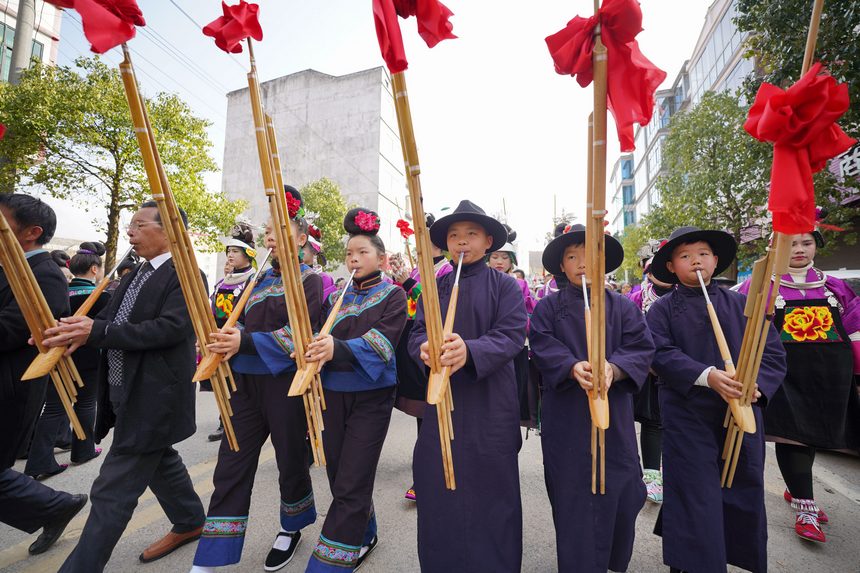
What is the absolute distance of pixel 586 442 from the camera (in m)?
2.12

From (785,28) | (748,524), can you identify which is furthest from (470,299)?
(785,28)

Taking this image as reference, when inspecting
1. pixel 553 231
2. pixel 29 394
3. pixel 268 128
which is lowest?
pixel 29 394

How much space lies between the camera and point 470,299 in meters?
2.27

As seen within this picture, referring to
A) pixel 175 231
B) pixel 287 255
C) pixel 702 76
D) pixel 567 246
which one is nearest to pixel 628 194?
pixel 702 76

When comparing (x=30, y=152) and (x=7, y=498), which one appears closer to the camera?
(x=7, y=498)

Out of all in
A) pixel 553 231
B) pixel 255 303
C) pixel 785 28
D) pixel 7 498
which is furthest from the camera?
pixel 785 28

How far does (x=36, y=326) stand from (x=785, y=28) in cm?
704

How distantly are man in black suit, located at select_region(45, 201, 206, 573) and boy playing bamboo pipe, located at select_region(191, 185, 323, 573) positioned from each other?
313mm

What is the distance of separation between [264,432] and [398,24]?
2267mm

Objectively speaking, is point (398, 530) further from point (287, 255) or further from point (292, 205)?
point (292, 205)

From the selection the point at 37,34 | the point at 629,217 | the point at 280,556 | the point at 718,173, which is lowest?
the point at 280,556

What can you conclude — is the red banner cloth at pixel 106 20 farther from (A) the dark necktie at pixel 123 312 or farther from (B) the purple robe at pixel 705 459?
(B) the purple robe at pixel 705 459

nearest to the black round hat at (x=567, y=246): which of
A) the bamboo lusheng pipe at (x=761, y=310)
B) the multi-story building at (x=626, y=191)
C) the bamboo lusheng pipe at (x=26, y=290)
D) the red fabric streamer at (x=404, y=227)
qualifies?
the bamboo lusheng pipe at (x=761, y=310)

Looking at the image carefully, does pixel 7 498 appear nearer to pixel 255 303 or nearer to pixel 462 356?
pixel 255 303
